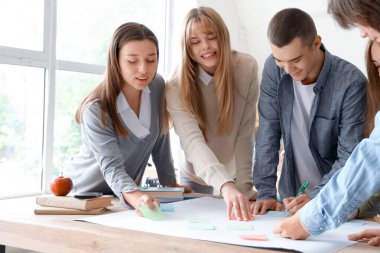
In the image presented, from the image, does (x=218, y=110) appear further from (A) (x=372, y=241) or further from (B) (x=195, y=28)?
(A) (x=372, y=241)

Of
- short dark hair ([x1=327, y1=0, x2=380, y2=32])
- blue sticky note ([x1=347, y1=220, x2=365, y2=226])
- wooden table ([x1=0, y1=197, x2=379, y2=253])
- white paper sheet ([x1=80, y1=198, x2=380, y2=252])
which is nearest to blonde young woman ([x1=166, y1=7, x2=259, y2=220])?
white paper sheet ([x1=80, y1=198, x2=380, y2=252])

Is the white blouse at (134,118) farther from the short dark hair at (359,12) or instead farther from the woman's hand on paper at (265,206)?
the short dark hair at (359,12)

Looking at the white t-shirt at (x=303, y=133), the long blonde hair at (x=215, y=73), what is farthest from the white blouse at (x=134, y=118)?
the white t-shirt at (x=303, y=133)

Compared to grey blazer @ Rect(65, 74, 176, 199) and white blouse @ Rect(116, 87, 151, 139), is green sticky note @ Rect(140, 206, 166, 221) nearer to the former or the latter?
grey blazer @ Rect(65, 74, 176, 199)

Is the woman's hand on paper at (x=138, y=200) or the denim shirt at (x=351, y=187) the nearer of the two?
the denim shirt at (x=351, y=187)

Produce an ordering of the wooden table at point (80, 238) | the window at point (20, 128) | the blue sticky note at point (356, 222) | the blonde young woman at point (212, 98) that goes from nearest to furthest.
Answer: the wooden table at point (80, 238), the blue sticky note at point (356, 222), the blonde young woman at point (212, 98), the window at point (20, 128)

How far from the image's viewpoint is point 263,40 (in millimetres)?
5398

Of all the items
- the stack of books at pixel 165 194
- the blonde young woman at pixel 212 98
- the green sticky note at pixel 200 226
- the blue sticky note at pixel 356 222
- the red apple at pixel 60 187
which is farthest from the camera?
the blonde young woman at pixel 212 98

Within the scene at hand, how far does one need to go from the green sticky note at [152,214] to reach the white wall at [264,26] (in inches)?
137

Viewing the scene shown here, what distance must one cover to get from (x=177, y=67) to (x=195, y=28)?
197 millimetres

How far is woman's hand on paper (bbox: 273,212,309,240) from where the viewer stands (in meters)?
1.23

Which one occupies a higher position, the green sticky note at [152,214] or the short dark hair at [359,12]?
the short dark hair at [359,12]

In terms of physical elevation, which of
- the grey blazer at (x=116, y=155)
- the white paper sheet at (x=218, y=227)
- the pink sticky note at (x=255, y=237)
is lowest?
the white paper sheet at (x=218, y=227)

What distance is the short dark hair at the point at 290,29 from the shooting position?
170 centimetres
